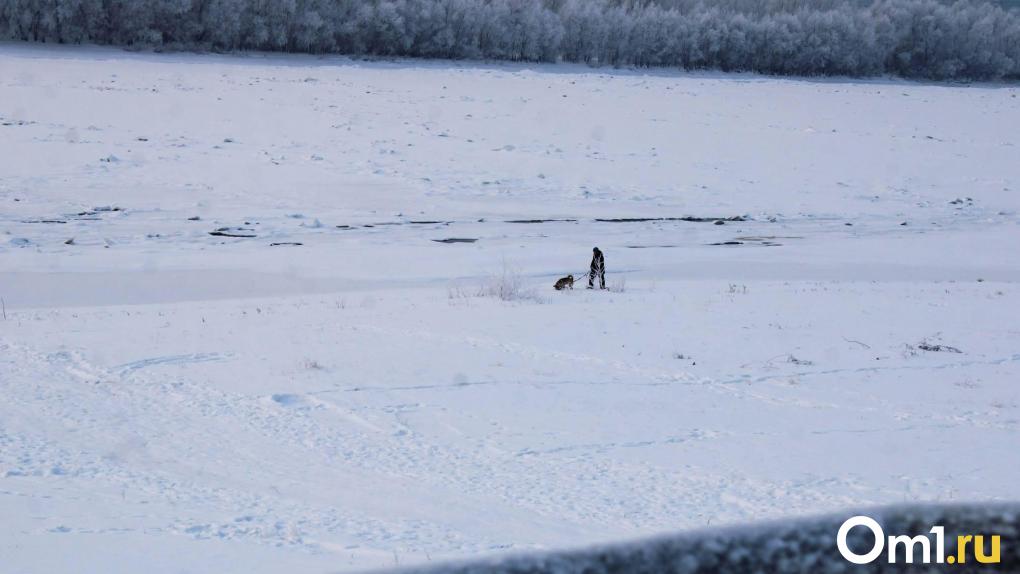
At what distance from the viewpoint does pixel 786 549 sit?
0.79 m

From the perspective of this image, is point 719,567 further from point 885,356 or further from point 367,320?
point 367,320

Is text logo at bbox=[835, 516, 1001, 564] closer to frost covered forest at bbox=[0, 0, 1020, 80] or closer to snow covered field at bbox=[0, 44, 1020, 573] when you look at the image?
snow covered field at bbox=[0, 44, 1020, 573]

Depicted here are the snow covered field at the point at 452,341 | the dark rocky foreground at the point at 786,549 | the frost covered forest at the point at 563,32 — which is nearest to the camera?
the dark rocky foreground at the point at 786,549

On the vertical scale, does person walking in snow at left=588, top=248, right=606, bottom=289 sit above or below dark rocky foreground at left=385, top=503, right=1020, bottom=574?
below

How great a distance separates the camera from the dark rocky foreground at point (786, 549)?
0.76m

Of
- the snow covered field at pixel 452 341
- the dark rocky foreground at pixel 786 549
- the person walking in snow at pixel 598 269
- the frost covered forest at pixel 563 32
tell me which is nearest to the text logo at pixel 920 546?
the dark rocky foreground at pixel 786 549

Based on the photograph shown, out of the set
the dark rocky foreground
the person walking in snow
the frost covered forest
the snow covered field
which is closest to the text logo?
the dark rocky foreground

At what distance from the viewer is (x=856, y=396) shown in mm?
8195

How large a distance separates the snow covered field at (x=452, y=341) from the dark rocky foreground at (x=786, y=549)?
2.85 meters

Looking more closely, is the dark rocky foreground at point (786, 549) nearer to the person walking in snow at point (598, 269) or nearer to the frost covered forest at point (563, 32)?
the person walking in snow at point (598, 269)

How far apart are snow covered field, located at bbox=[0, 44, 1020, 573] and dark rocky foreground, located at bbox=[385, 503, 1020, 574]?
9.37 ft

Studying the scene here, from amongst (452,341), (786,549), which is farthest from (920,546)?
(452,341)

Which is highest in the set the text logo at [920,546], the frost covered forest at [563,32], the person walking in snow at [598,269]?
the frost covered forest at [563,32]

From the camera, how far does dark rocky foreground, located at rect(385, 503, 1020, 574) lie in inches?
29.8
